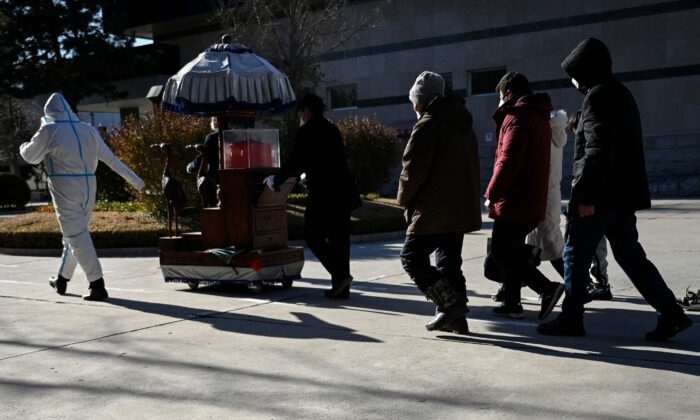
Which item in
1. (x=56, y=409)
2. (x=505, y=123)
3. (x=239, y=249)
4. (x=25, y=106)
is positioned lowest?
(x=56, y=409)

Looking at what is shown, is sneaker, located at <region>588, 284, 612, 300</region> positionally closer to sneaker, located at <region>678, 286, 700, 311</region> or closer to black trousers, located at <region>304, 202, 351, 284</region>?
sneaker, located at <region>678, 286, 700, 311</region>

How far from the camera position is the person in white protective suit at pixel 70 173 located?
7.83 meters

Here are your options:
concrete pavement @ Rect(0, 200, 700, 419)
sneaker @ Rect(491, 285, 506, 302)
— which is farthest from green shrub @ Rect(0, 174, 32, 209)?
sneaker @ Rect(491, 285, 506, 302)

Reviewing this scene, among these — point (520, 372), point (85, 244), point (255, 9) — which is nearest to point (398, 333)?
point (520, 372)

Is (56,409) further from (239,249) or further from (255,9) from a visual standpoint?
(255,9)

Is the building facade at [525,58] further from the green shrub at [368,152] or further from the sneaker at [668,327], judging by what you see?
the sneaker at [668,327]

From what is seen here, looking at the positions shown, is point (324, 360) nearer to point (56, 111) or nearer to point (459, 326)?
point (459, 326)

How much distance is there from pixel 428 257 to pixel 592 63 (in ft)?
5.77

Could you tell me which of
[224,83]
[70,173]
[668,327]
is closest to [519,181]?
[668,327]

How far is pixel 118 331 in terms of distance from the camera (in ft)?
20.6

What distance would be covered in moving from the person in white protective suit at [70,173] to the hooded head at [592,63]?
4.94m

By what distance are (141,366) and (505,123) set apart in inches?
123

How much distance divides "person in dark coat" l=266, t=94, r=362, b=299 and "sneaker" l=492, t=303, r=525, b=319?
162 centimetres

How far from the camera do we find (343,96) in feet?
116
